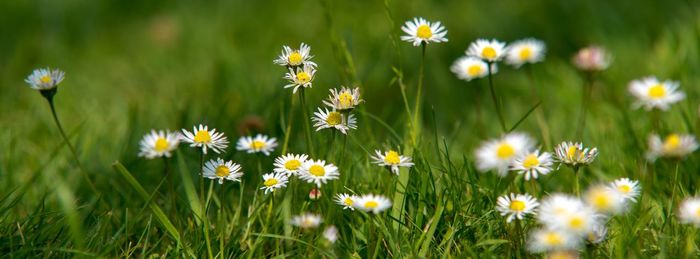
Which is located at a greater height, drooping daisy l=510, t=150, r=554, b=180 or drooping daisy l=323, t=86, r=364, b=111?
drooping daisy l=323, t=86, r=364, b=111

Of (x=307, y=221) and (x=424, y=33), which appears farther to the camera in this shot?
(x=424, y=33)

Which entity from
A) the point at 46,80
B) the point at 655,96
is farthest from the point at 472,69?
the point at 46,80

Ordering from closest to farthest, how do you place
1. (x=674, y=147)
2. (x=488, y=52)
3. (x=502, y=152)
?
(x=502, y=152)
(x=674, y=147)
(x=488, y=52)

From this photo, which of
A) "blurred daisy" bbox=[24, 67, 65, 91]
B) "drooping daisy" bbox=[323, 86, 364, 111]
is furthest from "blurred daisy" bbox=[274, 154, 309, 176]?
"blurred daisy" bbox=[24, 67, 65, 91]

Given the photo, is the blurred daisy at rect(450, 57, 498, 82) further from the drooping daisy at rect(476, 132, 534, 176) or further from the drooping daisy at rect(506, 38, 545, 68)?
the drooping daisy at rect(476, 132, 534, 176)

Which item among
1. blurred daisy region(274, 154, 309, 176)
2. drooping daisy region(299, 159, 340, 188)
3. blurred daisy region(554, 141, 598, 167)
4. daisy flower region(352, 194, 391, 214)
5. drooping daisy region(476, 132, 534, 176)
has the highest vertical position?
blurred daisy region(554, 141, 598, 167)

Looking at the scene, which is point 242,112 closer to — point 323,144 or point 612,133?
point 323,144

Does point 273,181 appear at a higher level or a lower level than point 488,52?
lower

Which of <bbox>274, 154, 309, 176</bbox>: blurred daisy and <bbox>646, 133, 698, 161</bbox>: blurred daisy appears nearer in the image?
<bbox>646, 133, 698, 161</bbox>: blurred daisy

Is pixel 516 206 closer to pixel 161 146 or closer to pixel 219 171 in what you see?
pixel 219 171
